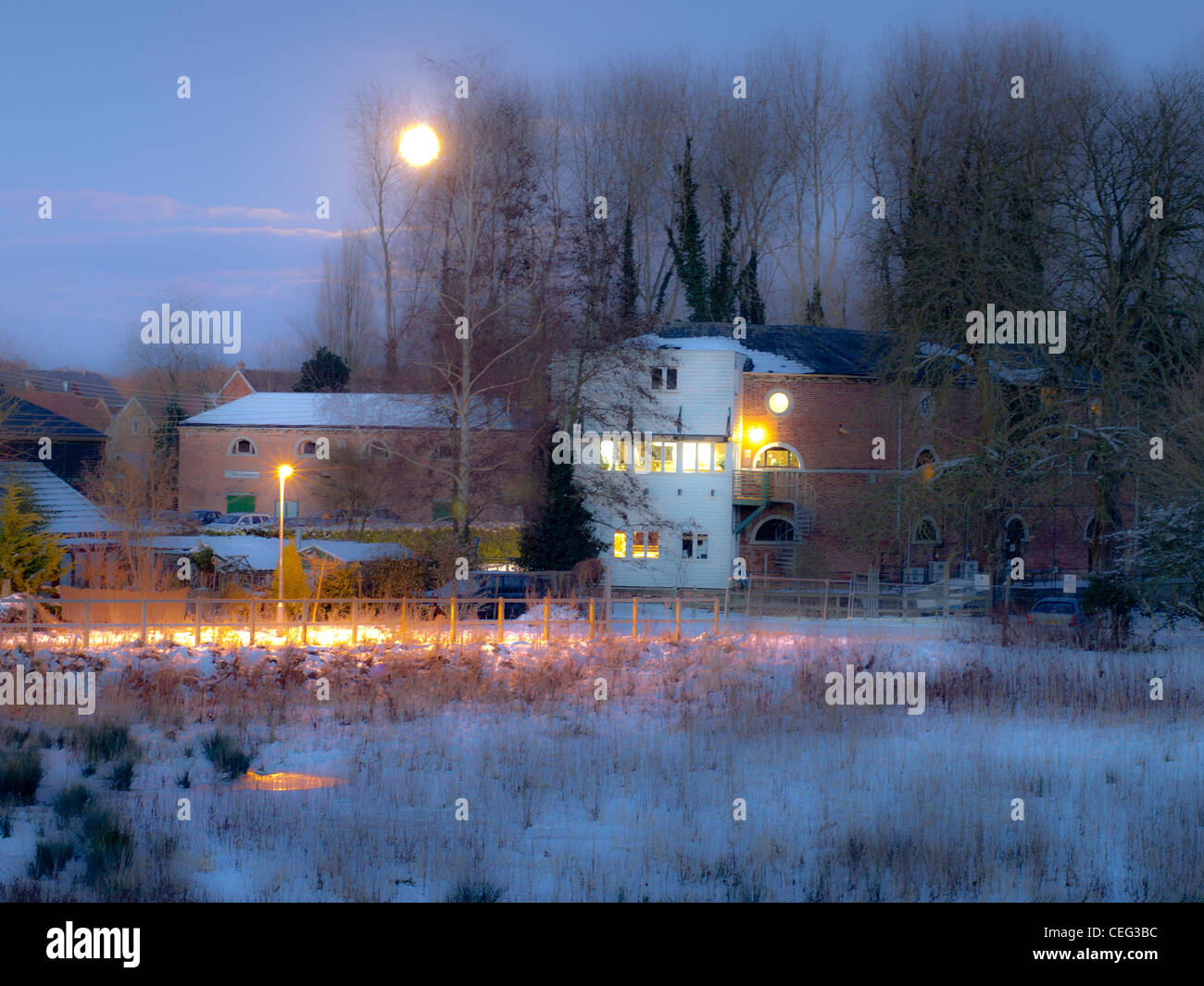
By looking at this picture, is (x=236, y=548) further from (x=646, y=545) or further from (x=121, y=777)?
(x=121, y=777)

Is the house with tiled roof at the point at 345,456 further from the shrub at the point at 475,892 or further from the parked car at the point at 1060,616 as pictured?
the shrub at the point at 475,892

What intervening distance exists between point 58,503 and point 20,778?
26840mm

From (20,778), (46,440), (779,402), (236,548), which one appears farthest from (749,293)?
(20,778)

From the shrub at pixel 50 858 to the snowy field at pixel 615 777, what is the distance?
0.22ft

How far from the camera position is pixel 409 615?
2622 centimetres

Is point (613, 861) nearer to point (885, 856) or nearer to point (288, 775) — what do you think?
point (885, 856)

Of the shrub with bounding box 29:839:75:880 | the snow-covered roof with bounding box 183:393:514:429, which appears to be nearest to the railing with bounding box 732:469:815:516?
the snow-covered roof with bounding box 183:393:514:429

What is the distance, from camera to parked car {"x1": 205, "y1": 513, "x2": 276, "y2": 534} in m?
46.4

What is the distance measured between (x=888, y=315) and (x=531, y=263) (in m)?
11.3

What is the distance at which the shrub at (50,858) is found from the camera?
30.7 ft

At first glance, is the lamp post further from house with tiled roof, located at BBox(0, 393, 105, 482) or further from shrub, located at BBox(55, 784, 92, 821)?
shrub, located at BBox(55, 784, 92, 821)

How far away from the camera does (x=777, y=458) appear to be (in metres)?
42.6

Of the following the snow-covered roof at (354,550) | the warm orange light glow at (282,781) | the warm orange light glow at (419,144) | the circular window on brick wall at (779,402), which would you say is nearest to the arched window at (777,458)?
the circular window on brick wall at (779,402)

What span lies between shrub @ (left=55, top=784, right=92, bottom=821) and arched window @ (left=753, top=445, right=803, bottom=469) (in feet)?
107
